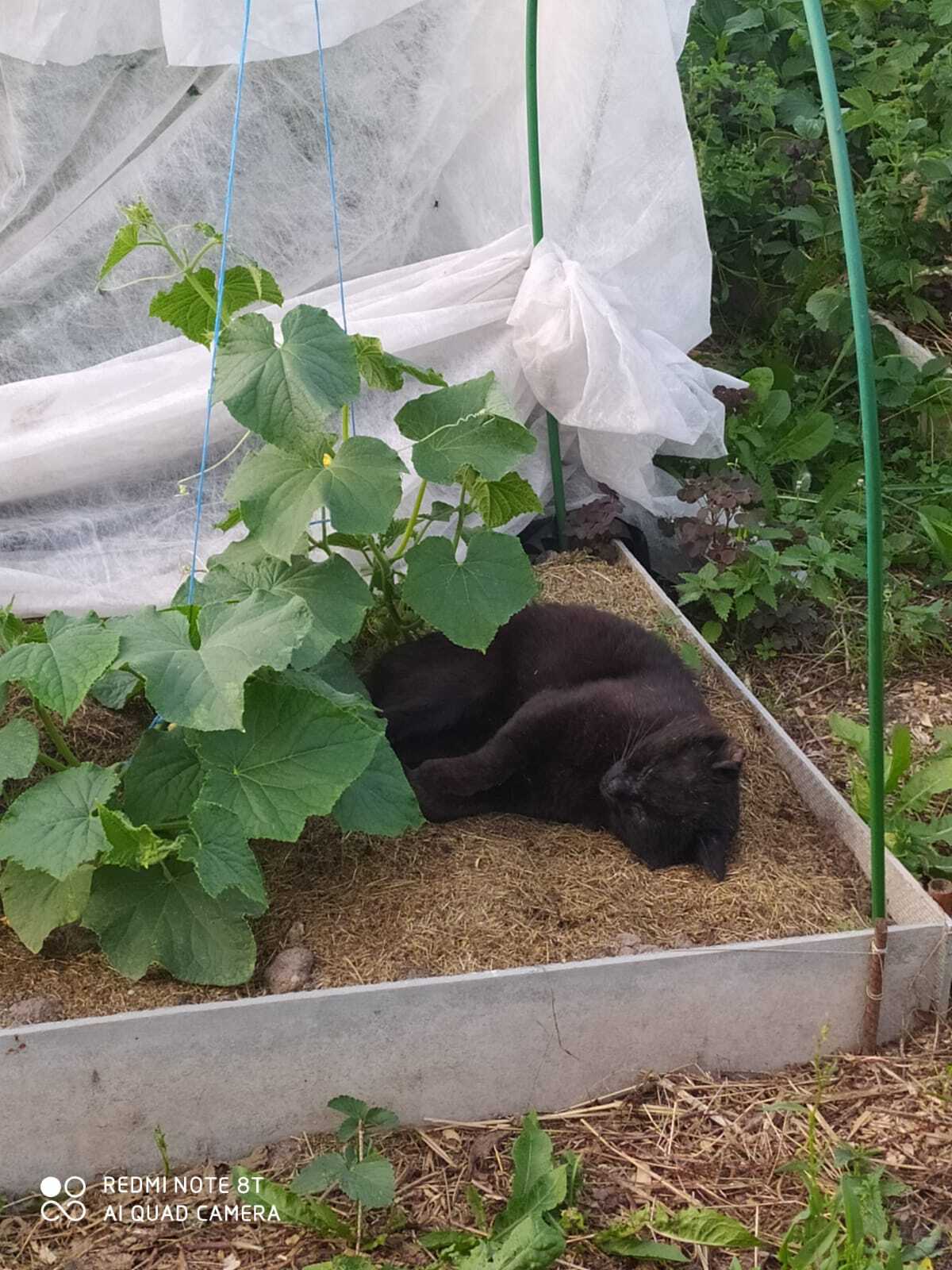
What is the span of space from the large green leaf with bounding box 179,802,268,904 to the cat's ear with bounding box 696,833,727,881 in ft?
2.98

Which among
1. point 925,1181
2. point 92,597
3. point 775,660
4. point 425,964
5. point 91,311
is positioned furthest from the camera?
point 775,660

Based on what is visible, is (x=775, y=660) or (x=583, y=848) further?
(x=775, y=660)

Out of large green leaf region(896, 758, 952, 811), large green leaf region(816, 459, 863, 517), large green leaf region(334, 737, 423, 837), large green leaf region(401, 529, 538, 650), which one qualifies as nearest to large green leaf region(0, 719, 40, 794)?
large green leaf region(334, 737, 423, 837)

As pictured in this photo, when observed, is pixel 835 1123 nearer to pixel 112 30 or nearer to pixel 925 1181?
pixel 925 1181

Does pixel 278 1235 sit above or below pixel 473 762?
below

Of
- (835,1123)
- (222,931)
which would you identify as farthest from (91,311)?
(835,1123)

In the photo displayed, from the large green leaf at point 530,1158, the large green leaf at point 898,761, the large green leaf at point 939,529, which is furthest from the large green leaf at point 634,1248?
the large green leaf at point 939,529

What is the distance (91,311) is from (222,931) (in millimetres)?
1925

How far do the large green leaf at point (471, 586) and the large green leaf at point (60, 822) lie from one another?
2.31ft

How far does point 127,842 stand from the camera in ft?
6.72

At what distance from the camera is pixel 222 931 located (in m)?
2.15

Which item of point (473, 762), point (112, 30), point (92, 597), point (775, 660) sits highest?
point (112, 30)

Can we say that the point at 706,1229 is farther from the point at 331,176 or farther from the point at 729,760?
the point at 331,176

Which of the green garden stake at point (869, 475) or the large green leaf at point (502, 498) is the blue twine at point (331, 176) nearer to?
the large green leaf at point (502, 498)
